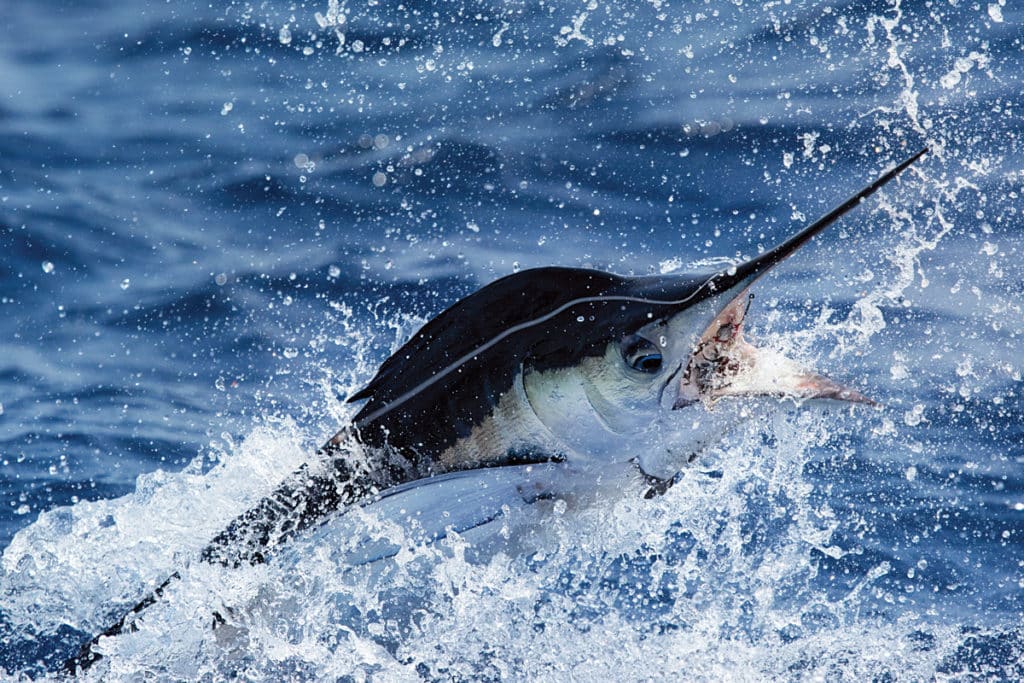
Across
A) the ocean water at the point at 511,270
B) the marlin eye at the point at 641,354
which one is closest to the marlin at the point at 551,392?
the marlin eye at the point at 641,354

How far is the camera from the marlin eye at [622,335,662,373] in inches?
108

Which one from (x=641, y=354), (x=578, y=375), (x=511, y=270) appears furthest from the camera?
(x=511, y=270)

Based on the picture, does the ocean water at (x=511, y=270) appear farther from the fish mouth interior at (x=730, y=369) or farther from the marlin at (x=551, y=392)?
the fish mouth interior at (x=730, y=369)

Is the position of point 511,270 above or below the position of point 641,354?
above

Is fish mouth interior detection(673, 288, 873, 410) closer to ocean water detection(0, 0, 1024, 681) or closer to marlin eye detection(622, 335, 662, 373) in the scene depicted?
marlin eye detection(622, 335, 662, 373)

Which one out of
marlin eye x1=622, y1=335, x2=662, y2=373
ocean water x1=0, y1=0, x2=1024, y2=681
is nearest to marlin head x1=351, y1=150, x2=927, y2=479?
marlin eye x1=622, y1=335, x2=662, y2=373

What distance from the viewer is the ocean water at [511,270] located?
14.4ft

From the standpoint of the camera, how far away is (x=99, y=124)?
7492mm

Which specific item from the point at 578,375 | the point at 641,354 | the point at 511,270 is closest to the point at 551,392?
the point at 578,375

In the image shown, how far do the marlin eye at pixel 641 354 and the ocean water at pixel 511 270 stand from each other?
2.78 feet

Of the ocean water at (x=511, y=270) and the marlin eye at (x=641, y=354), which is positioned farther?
the ocean water at (x=511, y=270)

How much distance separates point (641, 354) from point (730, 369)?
0.24 metres

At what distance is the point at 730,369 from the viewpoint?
2.79 m

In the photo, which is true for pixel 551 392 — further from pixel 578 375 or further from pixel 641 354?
pixel 641 354
